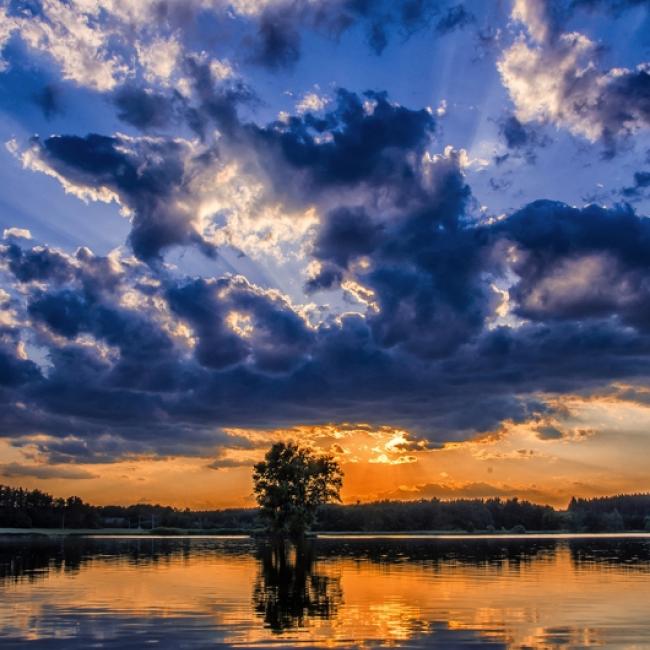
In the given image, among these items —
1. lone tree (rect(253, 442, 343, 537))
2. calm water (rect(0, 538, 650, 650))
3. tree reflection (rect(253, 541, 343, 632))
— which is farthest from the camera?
lone tree (rect(253, 442, 343, 537))

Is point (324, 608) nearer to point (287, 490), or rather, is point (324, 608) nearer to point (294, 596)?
point (294, 596)

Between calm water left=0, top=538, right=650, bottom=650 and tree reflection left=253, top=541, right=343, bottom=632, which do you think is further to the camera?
tree reflection left=253, top=541, right=343, bottom=632

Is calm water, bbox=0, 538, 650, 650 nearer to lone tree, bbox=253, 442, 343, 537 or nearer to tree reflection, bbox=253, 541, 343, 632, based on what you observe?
tree reflection, bbox=253, 541, 343, 632

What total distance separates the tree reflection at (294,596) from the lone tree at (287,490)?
9909 centimetres

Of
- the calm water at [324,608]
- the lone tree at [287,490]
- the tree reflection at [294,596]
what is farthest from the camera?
the lone tree at [287,490]

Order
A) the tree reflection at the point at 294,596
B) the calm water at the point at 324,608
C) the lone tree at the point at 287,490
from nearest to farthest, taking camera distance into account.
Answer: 1. the calm water at the point at 324,608
2. the tree reflection at the point at 294,596
3. the lone tree at the point at 287,490

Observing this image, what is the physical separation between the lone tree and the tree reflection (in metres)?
99.1

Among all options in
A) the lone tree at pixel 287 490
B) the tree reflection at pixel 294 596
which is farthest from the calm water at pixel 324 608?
the lone tree at pixel 287 490

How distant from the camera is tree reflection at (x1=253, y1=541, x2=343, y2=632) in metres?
38.0

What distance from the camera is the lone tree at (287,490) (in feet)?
564

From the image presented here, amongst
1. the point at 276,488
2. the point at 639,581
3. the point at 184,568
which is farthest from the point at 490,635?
the point at 276,488

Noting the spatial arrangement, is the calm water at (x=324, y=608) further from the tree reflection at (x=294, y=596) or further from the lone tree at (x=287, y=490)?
the lone tree at (x=287, y=490)

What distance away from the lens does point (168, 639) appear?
31297 mm

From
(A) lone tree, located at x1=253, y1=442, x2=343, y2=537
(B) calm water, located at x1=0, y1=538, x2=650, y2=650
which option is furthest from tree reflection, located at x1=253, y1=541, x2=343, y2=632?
(A) lone tree, located at x1=253, y1=442, x2=343, y2=537
